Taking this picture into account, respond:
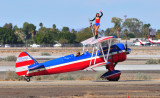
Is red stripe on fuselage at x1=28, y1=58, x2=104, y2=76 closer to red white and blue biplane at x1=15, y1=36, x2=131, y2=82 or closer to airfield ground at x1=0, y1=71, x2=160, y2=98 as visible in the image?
red white and blue biplane at x1=15, y1=36, x2=131, y2=82

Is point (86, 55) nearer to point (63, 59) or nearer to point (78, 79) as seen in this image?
point (63, 59)

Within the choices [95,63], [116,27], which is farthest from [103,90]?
[116,27]

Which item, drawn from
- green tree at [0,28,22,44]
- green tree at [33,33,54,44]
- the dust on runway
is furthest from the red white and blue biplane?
green tree at [0,28,22,44]

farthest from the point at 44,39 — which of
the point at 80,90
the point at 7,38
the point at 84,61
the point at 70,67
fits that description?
the point at 80,90

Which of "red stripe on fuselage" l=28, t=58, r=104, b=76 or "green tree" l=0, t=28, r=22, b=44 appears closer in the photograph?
"red stripe on fuselage" l=28, t=58, r=104, b=76

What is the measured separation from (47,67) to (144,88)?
573cm

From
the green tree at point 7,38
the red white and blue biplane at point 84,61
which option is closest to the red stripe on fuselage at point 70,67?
the red white and blue biplane at point 84,61

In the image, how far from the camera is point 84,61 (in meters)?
21.7

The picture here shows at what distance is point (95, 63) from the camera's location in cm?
2180

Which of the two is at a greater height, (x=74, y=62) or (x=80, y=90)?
(x=74, y=62)

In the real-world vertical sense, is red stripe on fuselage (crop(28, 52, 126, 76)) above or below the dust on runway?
above

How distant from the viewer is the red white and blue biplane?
2075 centimetres

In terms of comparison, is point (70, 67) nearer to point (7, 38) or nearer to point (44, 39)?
point (44, 39)

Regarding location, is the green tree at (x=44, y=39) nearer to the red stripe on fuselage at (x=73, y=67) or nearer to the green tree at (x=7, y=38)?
the green tree at (x=7, y=38)
